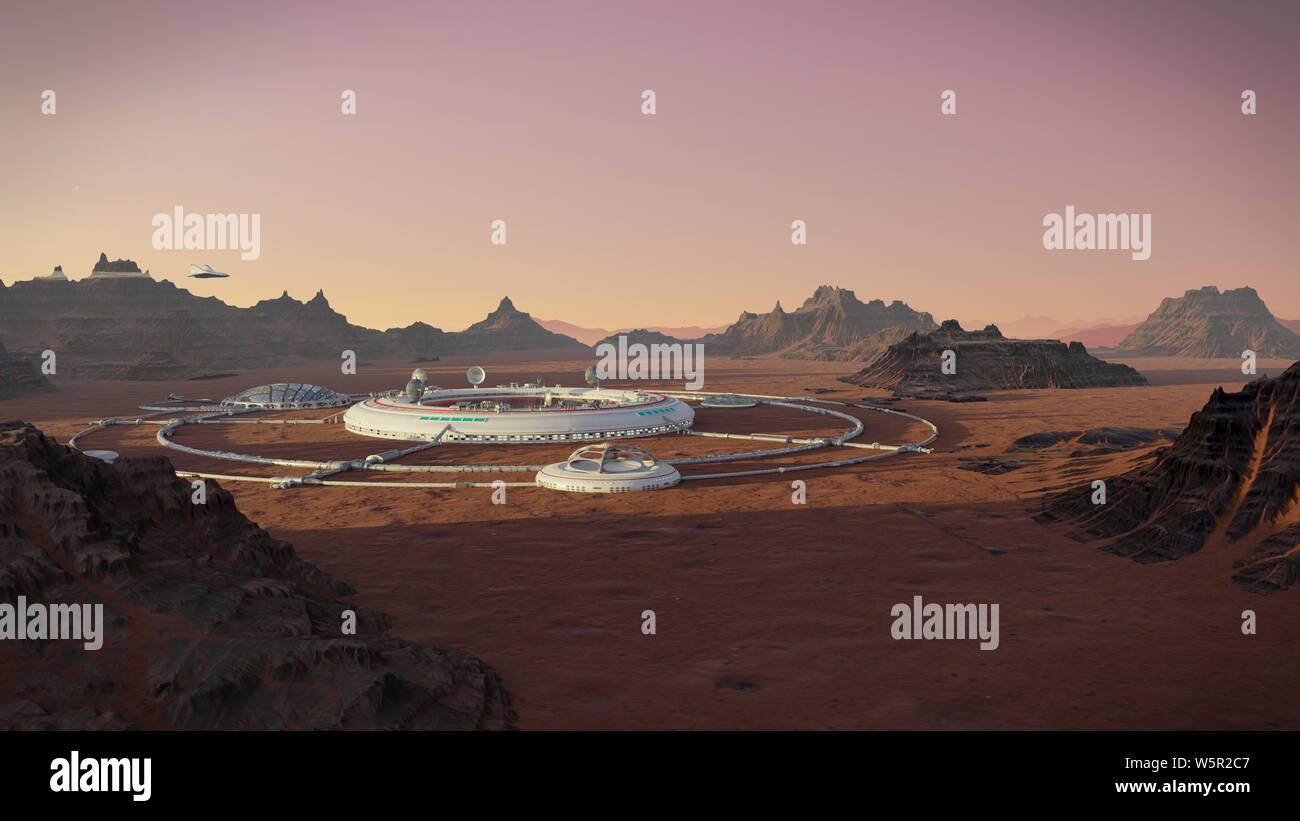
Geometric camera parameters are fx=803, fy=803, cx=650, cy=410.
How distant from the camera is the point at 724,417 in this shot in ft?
222

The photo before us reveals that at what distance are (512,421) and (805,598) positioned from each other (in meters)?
34.6

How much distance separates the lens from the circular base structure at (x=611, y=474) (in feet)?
→ 113

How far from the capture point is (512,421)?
5219cm

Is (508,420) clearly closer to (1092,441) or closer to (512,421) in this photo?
(512,421)

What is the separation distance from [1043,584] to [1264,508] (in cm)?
800

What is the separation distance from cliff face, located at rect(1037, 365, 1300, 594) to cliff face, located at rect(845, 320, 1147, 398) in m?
76.3

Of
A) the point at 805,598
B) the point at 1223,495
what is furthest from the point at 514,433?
the point at 1223,495

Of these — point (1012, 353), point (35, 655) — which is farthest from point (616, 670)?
point (1012, 353)

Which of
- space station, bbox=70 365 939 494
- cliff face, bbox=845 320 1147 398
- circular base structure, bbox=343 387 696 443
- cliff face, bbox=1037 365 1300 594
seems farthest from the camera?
cliff face, bbox=845 320 1147 398

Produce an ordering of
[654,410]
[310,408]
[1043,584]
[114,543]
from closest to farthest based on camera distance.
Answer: [114,543], [1043,584], [654,410], [310,408]

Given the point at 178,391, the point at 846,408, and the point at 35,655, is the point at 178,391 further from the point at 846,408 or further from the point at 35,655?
the point at 35,655

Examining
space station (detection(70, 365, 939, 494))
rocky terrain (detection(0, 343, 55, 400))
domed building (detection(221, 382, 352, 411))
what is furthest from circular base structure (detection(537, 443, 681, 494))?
rocky terrain (detection(0, 343, 55, 400))

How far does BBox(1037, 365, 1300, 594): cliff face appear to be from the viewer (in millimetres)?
22922

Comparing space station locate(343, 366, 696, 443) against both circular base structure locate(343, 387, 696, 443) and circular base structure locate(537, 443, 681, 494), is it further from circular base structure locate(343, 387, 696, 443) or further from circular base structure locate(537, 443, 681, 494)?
circular base structure locate(537, 443, 681, 494)
